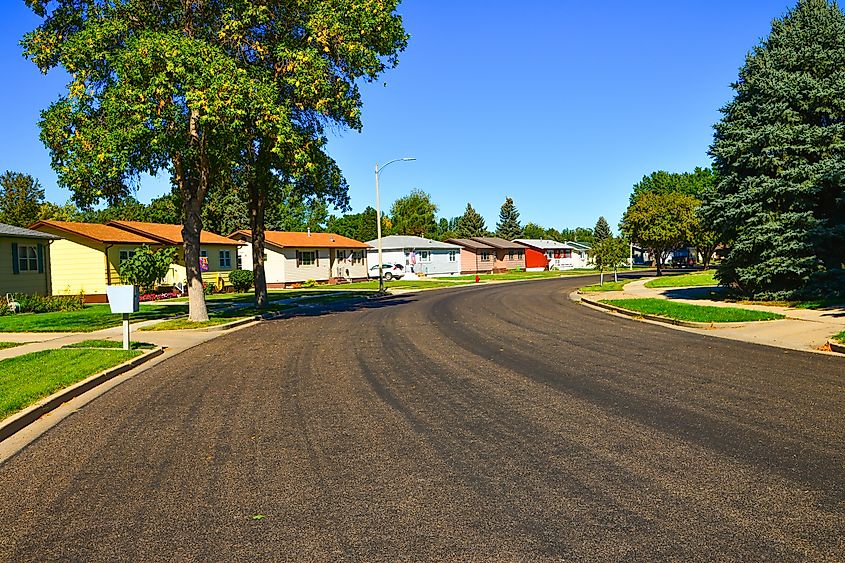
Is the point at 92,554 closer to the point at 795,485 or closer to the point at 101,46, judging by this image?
the point at 795,485

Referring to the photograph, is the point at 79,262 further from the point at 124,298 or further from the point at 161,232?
the point at 124,298

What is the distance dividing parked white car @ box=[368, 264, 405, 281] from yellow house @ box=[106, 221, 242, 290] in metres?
21.2

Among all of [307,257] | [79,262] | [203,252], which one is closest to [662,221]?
[307,257]

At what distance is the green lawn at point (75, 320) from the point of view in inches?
833

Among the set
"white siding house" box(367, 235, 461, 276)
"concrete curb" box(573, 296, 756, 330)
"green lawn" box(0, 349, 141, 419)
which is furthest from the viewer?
"white siding house" box(367, 235, 461, 276)

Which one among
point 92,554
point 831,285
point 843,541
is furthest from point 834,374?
point 831,285

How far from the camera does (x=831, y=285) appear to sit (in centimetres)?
2202

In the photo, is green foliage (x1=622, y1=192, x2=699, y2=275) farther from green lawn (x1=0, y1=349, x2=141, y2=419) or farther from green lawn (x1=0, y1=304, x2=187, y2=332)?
green lawn (x1=0, y1=349, x2=141, y2=419)

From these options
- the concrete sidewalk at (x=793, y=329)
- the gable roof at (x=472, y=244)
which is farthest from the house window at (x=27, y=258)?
the gable roof at (x=472, y=244)

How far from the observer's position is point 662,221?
63.8m

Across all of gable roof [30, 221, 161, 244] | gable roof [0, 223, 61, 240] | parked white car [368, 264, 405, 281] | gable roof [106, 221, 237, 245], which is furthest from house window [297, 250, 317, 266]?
gable roof [0, 223, 61, 240]

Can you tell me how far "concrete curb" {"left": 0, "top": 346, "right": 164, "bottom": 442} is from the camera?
8223 millimetres

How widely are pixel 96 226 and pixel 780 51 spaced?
1408 inches

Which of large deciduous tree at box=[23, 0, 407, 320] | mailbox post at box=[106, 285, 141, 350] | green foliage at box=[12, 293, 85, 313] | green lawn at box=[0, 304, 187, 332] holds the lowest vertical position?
green lawn at box=[0, 304, 187, 332]
